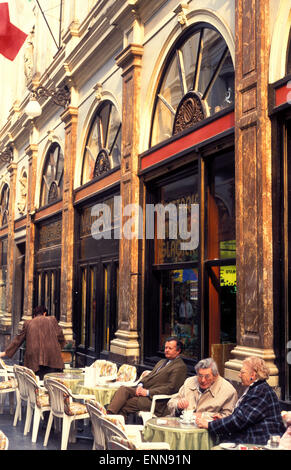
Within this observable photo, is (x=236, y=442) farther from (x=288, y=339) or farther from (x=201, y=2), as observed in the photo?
(x=201, y=2)

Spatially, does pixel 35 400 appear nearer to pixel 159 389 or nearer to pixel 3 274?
pixel 159 389

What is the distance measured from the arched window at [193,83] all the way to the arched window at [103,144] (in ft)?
6.08

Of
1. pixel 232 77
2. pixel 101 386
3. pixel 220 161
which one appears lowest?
pixel 101 386

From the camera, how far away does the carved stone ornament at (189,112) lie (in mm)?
8281

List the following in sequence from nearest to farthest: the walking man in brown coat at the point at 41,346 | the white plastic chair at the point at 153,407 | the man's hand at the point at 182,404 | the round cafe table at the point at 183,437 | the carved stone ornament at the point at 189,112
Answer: the round cafe table at the point at 183,437 → the man's hand at the point at 182,404 → the white plastic chair at the point at 153,407 → the carved stone ornament at the point at 189,112 → the walking man in brown coat at the point at 41,346

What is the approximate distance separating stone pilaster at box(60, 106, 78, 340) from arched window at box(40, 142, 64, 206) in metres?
1.26

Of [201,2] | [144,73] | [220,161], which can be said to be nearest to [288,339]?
[220,161]

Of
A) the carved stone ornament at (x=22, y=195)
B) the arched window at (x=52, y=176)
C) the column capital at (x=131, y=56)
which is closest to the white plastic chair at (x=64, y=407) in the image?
the column capital at (x=131, y=56)

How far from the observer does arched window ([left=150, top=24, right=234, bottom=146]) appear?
25.5ft

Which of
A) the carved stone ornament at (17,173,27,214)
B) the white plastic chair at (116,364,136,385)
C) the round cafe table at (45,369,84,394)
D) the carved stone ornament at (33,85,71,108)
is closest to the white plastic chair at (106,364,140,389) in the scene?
the white plastic chair at (116,364,136,385)

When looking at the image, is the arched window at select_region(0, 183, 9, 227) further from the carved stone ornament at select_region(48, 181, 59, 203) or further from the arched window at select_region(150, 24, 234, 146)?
the arched window at select_region(150, 24, 234, 146)

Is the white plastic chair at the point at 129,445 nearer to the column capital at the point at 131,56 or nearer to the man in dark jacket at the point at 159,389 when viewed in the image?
the man in dark jacket at the point at 159,389

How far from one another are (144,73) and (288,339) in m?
5.41

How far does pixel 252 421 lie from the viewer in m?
4.93
